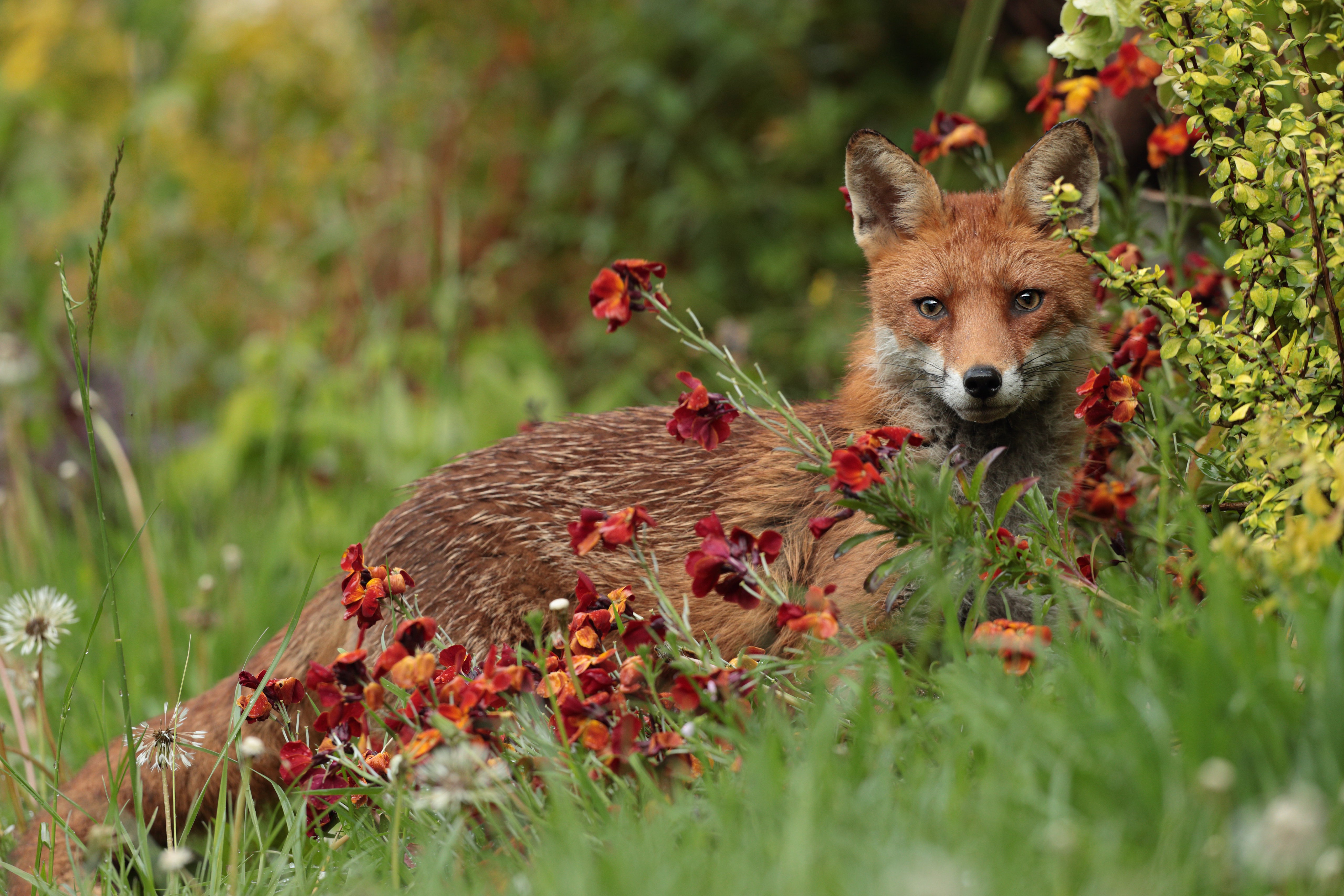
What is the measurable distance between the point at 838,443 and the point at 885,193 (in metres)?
0.86

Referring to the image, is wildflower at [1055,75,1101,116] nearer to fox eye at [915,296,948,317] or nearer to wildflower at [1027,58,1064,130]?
wildflower at [1027,58,1064,130]

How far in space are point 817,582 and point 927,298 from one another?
958 millimetres

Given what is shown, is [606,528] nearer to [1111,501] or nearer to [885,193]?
[1111,501]

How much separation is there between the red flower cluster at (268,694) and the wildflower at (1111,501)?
7.41ft

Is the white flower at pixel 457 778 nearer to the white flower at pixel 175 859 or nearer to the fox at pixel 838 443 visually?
the white flower at pixel 175 859

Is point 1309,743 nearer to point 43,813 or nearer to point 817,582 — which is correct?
point 817,582

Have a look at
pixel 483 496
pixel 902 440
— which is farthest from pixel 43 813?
pixel 902 440

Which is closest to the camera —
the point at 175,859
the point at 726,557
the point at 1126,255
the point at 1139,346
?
the point at 175,859

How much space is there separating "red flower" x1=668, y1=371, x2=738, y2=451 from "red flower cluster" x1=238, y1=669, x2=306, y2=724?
1141 millimetres

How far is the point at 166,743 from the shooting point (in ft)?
9.98

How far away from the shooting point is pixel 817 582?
133 inches

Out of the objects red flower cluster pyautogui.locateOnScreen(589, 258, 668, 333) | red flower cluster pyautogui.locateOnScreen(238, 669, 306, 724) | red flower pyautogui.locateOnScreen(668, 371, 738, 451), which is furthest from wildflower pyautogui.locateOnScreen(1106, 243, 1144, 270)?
red flower cluster pyautogui.locateOnScreen(238, 669, 306, 724)

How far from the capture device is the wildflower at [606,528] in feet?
8.95

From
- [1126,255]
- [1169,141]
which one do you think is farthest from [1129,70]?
[1126,255]
